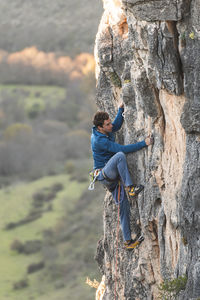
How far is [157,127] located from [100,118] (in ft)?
3.99

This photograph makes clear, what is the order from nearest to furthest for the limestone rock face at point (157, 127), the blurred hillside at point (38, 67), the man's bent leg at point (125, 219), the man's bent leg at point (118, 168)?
the limestone rock face at point (157, 127) → the man's bent leg at point (118, 168) → the man's bent leg at point (125, 219) → the blurred hillside at point (38, 67)

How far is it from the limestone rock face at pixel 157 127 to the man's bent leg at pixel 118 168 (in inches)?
13.8

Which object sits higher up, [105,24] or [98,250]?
[105,24]

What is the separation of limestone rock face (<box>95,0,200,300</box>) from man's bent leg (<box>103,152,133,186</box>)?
0.35 meters

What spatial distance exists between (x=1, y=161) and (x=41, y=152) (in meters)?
5.92

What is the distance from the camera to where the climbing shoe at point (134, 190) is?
10.5m

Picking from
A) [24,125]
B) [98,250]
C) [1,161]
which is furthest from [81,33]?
[98,250]

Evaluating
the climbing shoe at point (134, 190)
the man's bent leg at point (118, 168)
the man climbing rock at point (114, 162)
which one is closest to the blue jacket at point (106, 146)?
the man climbing rock at point (114, 162)

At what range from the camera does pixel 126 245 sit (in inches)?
448

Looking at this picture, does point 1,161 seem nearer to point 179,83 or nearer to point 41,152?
point 41,152

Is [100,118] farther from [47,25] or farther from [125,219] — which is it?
[47,25]

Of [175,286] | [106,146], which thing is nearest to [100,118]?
[106,146]

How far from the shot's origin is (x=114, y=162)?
10469mm

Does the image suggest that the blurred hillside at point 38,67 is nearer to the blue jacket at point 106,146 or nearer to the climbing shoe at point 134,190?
the blue jacket at point 106,146
